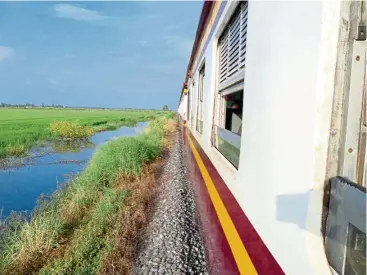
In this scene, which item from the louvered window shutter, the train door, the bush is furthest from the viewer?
the bush

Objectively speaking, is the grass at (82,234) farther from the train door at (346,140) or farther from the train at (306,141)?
the train door at (346,140)

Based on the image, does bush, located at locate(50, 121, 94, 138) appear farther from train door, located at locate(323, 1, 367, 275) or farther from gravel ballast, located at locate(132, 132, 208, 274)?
train door, located at locate(323, 1, 367, 275)

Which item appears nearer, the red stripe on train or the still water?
the red stripe on train

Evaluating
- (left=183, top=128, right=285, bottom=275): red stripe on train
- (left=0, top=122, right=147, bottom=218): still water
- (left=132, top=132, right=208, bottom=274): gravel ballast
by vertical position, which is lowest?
(left=0, top=122, right=147, bottom=218): still water

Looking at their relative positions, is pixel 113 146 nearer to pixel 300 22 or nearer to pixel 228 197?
pixel 228 197

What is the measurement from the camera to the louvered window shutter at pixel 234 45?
185 centimetres

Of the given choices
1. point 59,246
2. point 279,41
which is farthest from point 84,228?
point 279,41

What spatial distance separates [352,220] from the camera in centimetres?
68

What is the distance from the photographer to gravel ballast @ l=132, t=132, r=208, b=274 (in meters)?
2.89

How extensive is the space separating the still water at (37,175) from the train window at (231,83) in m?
4.61

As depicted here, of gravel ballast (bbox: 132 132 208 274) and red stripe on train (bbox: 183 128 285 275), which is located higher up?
red stripe on train (bbox: 183 128 285 275)

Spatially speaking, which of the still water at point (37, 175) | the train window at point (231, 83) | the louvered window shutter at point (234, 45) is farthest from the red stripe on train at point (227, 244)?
the still water at point (37, 175)

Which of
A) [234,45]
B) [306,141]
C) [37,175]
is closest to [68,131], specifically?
[37,175]

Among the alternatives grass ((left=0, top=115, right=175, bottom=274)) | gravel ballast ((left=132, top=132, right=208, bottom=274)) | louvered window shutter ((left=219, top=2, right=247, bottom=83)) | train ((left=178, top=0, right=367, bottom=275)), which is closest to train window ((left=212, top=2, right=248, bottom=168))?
louvered window shutter ((left=219, top=2, right=247, bottom=83))
